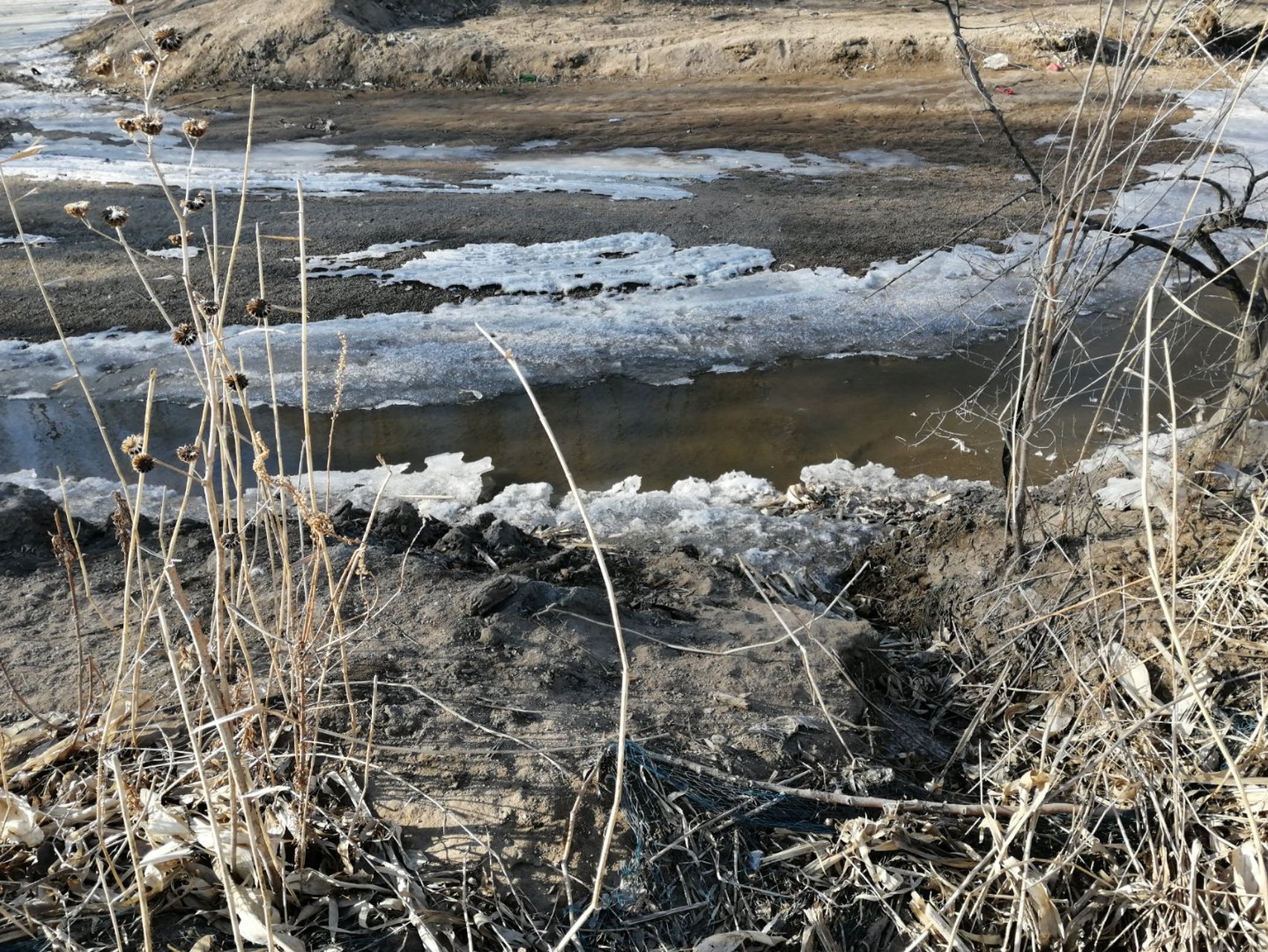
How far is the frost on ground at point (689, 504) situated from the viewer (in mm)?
4789

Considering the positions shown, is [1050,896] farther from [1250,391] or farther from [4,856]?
[4,856]

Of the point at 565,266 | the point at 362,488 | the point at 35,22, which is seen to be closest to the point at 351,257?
the point at 565,266

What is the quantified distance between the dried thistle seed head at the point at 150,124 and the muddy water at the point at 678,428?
3632mm

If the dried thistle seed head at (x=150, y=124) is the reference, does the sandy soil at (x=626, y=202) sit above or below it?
below

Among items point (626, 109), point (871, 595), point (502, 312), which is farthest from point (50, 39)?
point (871, 595)

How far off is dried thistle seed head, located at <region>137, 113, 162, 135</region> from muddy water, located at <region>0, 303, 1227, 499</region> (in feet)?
11.9

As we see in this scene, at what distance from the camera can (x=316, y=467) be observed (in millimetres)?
5621

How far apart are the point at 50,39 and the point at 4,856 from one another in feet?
71.5

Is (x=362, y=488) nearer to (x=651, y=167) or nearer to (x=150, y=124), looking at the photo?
(x=150, y=124)

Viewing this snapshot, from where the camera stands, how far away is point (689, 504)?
5.19 meters

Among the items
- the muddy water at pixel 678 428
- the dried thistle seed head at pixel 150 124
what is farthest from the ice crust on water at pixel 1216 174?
the dried thistle seed head at pixel 150 124

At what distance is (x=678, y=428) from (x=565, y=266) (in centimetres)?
242

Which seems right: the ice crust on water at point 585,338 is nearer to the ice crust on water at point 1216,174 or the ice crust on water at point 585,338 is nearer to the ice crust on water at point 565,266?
the ice crust on water at point 565,266

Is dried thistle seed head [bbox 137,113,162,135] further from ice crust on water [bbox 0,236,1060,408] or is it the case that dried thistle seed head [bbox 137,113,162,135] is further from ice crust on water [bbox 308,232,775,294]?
ice crust on water [bbox 308,232,775,294]
